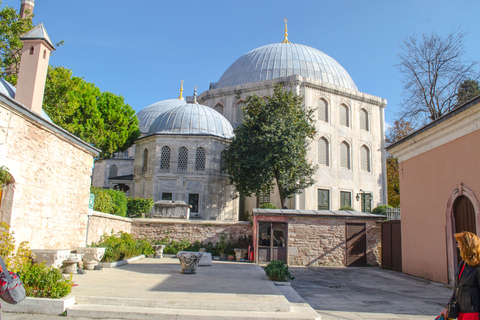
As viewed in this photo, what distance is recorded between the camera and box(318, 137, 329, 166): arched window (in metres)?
27.1

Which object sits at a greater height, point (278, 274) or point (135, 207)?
point (135, 207)

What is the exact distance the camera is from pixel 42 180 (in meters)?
9.01

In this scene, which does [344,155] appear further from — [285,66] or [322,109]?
[285,66]

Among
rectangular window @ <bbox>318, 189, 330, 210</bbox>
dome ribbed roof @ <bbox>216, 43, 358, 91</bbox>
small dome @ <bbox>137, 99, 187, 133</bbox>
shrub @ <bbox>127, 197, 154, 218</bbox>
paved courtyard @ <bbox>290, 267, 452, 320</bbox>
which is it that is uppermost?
dome ribbed roof @ <bbox>216, 43, 358, 91</bbox>

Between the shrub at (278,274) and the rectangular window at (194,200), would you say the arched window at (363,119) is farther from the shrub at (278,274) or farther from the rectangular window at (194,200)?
the shrub at (278,274)

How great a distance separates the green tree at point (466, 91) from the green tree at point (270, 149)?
7937 mm

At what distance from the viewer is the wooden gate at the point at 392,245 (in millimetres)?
14820

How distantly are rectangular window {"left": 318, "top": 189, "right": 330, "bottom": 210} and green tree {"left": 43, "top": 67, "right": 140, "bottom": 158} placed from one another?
42.2 ft

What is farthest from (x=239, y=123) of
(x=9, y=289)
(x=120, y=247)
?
(x=9, y=289)

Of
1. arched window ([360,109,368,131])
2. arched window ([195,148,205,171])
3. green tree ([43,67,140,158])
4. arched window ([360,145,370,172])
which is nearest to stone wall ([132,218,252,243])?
green tree ([43,67,140,158])

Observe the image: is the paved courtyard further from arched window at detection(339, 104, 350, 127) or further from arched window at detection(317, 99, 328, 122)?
arched window at detection(339, 104, 350, 127)

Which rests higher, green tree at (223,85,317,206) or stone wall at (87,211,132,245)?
green tree at (223,85,317,206)

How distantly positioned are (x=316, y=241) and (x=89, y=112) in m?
13.5

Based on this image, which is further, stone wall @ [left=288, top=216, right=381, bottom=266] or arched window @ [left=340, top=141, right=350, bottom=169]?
arched window @ [left=340, top=141, right=350, bottom=169]
